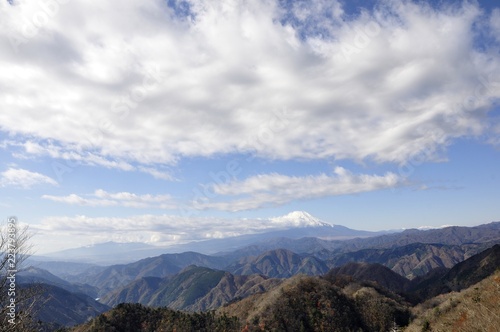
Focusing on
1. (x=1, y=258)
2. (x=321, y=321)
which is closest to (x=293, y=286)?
(x=321, y=321)

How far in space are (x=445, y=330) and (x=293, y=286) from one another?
90073mm

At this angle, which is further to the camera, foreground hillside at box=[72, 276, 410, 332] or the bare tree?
foreground hillside at box=[72, 276, 410, 332]

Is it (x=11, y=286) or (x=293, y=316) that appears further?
(x=293, y=316)

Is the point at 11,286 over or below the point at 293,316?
over

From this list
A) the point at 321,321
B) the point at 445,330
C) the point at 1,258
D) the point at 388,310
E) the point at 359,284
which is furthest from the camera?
the point at 359,284

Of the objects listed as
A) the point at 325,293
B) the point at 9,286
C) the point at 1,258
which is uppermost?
the point at 1,258

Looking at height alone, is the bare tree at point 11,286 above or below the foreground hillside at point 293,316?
above

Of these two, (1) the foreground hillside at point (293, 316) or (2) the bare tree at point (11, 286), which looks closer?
(2) the bare tree at point (11, 286)

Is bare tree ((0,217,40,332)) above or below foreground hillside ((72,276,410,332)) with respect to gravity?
above

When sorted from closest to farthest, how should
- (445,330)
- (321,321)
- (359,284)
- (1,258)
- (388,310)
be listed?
(1,258) < (445,330) < (321,321) < (388,310) < (359,284)

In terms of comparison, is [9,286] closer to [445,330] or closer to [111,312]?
[445,330]

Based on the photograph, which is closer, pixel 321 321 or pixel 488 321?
pixel 488 321

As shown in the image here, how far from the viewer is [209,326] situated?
101 meters

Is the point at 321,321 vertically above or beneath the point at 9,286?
beneath
